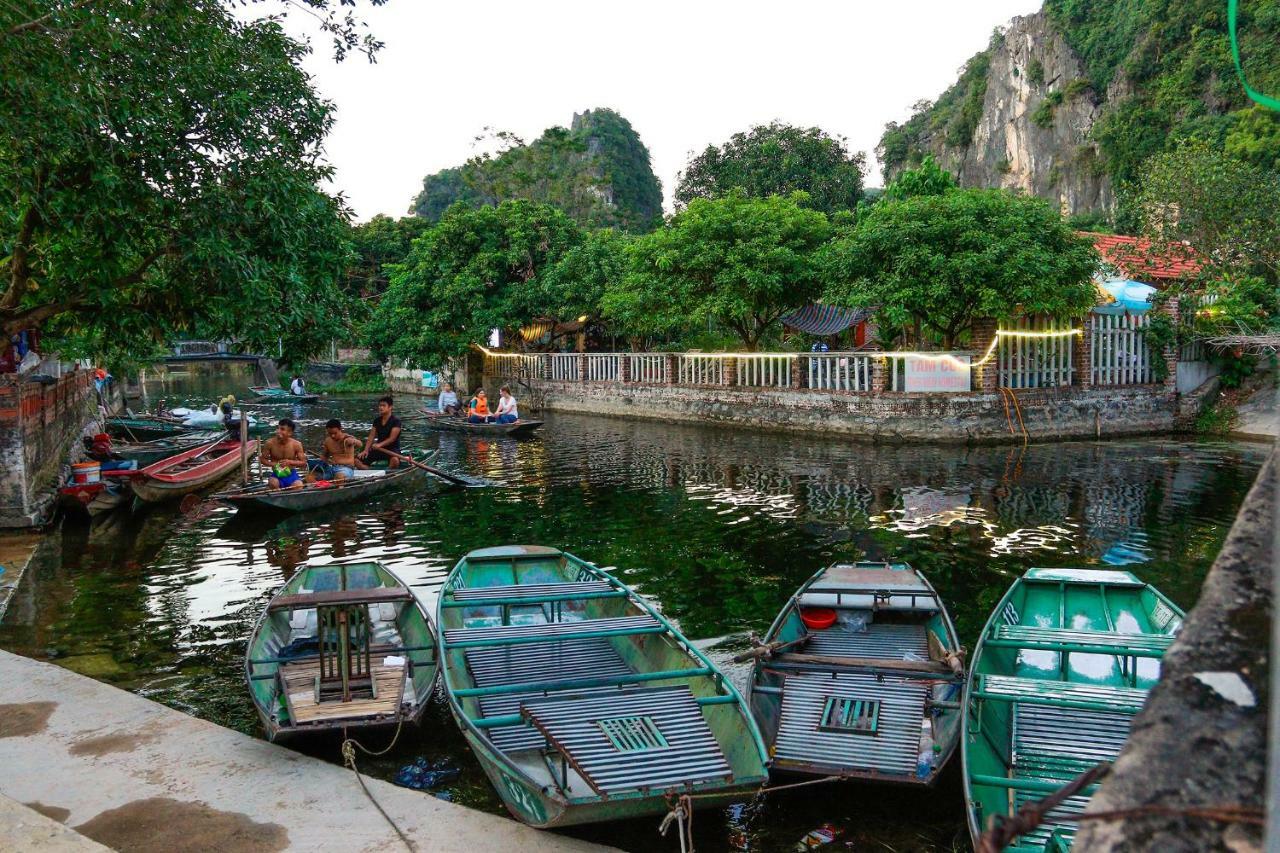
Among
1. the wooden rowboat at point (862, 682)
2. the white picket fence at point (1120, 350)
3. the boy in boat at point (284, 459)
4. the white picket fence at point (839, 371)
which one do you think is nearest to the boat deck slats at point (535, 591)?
the wooden rowboat at point (862, 682)

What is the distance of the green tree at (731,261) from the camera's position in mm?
24281

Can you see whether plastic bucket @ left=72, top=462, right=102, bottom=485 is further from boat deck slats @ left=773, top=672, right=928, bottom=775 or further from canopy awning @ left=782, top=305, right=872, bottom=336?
canopy awning @ left=782, top=305, right=872, bottom=336

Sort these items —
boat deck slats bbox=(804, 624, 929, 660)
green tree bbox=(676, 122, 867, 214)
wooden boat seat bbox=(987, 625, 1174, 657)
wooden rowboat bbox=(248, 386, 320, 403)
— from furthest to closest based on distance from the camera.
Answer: green tree bbox=(676, 122, 867, 214), wooden rowboat bbox=(248, 386, 320, 403), boat deck slats bbox=(804, 624, 929, 660), wooden boat seat bbox=(987, 625, 1174, 657)

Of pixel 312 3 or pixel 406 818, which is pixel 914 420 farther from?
pixel 406 818

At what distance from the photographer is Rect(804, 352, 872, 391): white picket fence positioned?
2233 cm

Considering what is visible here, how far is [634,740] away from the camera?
4.98 metres

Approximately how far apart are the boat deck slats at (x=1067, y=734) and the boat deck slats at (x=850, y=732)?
0.60m

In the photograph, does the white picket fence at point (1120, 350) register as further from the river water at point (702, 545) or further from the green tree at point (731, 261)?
the green tree at point (731, 261)

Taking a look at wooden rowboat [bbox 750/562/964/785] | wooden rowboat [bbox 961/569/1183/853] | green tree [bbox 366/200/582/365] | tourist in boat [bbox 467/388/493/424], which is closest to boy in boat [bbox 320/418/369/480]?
tourist in boat [bbox 467/388/493/424]

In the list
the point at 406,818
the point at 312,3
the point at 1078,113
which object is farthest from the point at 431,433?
the point at 1078,113

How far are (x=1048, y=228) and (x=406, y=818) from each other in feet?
63.2

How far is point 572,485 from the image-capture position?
16656mm

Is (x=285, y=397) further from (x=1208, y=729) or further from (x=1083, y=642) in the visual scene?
(x=1208, y=729)

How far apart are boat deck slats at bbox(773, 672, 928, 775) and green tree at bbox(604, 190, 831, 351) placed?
18832 mm
